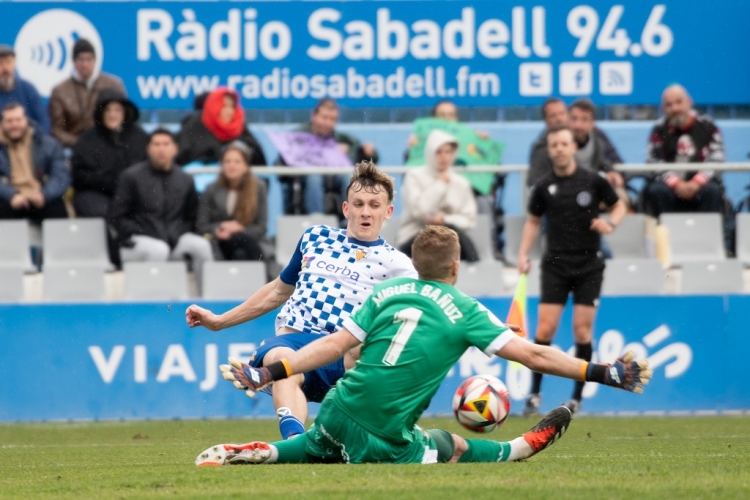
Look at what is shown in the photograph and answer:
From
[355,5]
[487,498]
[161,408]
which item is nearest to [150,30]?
[355,5]

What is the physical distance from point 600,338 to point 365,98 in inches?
153

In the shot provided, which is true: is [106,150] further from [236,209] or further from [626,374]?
[626,374]

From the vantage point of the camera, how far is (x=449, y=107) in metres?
14.0

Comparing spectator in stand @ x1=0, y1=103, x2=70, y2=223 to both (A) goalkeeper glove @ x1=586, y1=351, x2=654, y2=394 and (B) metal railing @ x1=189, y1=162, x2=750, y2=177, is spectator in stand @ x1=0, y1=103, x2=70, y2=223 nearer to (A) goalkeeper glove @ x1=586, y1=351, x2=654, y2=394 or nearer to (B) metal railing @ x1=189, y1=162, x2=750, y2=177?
(B) metal railing @ x1=189, y1=162, x2=750, y2=177

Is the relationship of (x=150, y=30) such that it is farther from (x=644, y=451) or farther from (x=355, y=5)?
(x=644, y=451)

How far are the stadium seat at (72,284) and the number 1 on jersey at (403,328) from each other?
24.3 ft


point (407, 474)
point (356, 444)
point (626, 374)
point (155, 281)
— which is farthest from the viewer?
point (155, 281)

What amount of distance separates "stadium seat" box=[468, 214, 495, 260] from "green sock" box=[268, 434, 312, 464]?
721 cm

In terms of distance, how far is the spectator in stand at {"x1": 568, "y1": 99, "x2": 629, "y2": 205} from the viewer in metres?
13.5

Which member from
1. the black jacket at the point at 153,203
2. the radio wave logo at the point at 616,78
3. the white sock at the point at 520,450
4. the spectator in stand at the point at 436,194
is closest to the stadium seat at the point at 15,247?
the black jacket at the point at 153,203

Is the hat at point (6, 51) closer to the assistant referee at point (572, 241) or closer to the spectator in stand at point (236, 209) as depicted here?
the spectator in stand at point (236, 209)

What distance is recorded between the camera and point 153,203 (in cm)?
1303

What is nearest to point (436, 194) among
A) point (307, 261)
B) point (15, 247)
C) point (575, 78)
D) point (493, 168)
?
point (493, 168)

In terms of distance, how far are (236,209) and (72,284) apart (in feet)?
5.96
